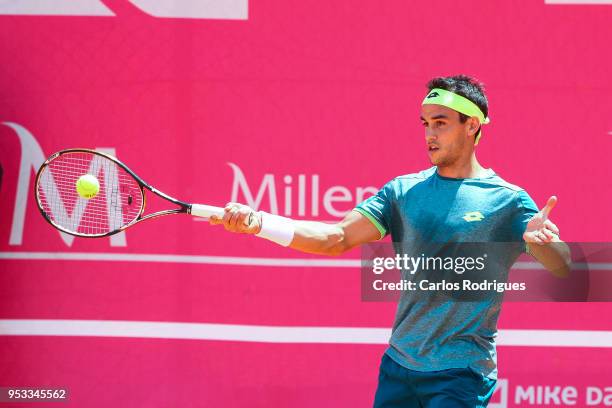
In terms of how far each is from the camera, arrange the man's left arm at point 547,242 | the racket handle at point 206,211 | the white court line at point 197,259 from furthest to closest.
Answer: the white court line at point 197,259 < the racket handle at point 206,211 < the man's left arm at point 547,242

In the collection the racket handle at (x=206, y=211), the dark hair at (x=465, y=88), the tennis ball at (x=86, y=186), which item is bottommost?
the racket handle at (x=206, y=211)

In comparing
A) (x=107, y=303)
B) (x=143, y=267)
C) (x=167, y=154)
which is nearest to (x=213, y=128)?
(x=167, y=154)

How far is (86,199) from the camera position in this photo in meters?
3.86

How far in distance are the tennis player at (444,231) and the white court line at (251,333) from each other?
111 cm

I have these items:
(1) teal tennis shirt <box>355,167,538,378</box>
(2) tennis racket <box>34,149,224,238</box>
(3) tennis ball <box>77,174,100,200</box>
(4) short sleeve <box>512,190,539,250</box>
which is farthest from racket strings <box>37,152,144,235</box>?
(4) short sleeve <box>512,190,539,250</box>

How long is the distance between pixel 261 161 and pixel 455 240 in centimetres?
146

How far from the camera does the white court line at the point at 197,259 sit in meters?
3.87

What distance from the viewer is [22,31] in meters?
3.90

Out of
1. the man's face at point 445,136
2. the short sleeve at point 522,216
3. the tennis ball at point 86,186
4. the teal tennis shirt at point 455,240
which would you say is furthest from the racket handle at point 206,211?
the short sleeve at point 522,216

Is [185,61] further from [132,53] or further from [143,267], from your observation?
[143,267]

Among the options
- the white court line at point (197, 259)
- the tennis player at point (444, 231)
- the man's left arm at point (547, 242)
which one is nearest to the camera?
the man's left arm at point (547, 242)

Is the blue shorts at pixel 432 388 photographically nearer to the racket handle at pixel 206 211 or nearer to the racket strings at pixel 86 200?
the racket handle at pixel 206 211

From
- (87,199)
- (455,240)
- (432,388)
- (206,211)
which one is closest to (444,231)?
(455,240)

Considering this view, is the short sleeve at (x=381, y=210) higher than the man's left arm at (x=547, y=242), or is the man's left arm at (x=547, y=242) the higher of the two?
the short sleeve at (x=381, y=210)
